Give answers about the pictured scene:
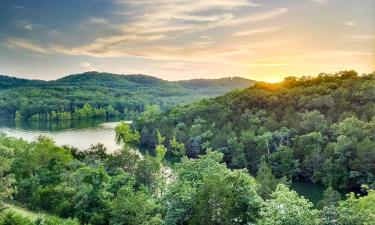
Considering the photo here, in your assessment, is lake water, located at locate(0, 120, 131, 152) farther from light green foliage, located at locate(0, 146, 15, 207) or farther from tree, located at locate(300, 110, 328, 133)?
light green foliage, located at locate(0, 146, 15, 207)

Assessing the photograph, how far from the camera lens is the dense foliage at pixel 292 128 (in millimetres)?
37953

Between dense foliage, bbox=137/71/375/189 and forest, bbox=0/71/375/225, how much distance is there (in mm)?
130

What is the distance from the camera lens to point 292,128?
48.0 metres

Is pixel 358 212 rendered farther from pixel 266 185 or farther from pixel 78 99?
pixel 78 99

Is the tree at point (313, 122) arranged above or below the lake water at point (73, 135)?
above

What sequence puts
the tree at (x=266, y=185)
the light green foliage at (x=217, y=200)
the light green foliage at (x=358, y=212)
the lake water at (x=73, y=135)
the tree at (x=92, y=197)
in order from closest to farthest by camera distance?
the light green foliage at (x=358, y=212)
the light green foliage at (x=217, y=200)
the tree at (x=92, y=197)
the tree at (x=266, y=185)
the lake water at (x=73, y=135)

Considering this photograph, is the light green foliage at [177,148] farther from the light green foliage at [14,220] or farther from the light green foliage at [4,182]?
the light green foliage at [14,220]

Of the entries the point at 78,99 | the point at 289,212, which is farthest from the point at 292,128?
the point at 78,99

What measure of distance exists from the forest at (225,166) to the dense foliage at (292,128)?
130 mm

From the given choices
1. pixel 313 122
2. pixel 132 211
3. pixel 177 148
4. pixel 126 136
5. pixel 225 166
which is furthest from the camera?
pixel 126 136

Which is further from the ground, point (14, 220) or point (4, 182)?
point (4, 182)

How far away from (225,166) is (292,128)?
32229mm

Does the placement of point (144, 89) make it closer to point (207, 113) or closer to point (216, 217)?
point (207, 113)

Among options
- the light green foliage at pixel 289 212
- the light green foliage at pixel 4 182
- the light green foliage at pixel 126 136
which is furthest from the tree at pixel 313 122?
the light green foliage at pixel 4 182
